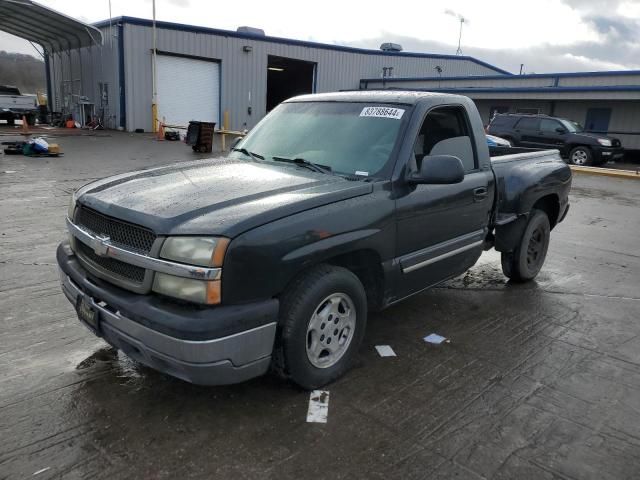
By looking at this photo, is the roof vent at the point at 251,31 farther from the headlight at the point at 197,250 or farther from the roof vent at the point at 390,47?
the headlight at the point at 197,250

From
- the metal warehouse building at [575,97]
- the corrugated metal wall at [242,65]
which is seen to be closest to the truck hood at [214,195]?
the metal warehouse building at [575,97]

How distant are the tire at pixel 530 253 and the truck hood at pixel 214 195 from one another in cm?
265

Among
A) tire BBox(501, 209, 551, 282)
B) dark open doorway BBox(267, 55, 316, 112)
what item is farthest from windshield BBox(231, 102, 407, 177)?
dark open doorway BBox(267, 55, 316, 112)

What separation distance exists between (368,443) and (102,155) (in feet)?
49.1

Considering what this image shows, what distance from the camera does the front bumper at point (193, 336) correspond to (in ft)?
8.34

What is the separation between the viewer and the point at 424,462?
2637 mm

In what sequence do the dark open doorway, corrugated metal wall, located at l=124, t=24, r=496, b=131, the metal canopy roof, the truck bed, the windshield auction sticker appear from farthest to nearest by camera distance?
the dark open doorway < corrugated metal wall, located at l=124, t=24, r=496, b=131 < the metal canopy roof < the truck bed < the windshield auction sticker

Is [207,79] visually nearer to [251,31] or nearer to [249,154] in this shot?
[251,31]

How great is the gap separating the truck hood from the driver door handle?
52.0 inches

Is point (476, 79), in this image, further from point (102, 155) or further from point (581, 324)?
point (581, 324)

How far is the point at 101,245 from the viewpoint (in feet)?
9.60

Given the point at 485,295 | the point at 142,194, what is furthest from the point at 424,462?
the point at 485,295

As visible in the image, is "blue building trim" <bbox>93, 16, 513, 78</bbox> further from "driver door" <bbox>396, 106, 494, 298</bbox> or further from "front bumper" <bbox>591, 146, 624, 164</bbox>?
"driver door" <bbox>396, 106, 494, 298</bbox>

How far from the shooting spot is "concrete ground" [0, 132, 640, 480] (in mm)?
2607
